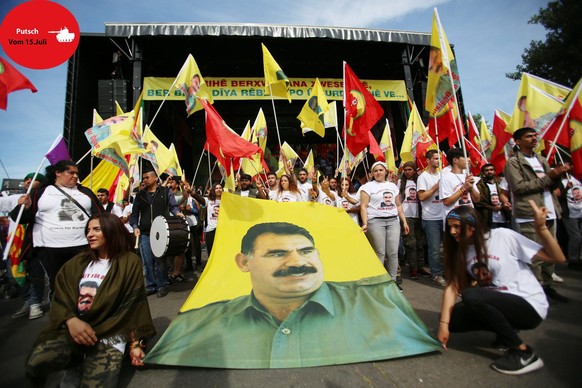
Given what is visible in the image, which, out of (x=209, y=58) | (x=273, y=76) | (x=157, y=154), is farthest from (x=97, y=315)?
(x=209, y=58)

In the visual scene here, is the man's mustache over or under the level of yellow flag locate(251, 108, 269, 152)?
under

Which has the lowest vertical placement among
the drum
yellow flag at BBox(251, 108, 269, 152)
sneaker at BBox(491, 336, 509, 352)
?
sneaker at BBox(491, 336, 509, 352)

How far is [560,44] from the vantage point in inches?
196

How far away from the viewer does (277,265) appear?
2.78 meters

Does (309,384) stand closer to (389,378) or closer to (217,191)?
(389,378)

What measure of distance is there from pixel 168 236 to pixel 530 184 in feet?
13.9

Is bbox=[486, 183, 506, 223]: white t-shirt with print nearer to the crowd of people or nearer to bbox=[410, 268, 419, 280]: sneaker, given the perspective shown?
the crowd of people

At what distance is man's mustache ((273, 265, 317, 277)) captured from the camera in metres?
2.71

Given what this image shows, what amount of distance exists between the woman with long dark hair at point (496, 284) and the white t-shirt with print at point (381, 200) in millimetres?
1604

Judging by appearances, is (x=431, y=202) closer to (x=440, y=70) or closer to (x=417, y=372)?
(x=440, y=70)

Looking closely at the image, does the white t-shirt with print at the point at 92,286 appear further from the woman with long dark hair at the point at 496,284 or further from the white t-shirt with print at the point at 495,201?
the white t-shirt with print at the point at 495,201

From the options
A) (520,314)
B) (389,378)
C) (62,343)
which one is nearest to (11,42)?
(62,343)

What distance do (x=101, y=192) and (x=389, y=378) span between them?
6569 mm

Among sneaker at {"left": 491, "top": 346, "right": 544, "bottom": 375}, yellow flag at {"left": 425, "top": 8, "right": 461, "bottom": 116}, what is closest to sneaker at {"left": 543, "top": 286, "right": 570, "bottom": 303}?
sneaker at {"left": 491, "top": 346, "right": 544, "bottom": 375}
